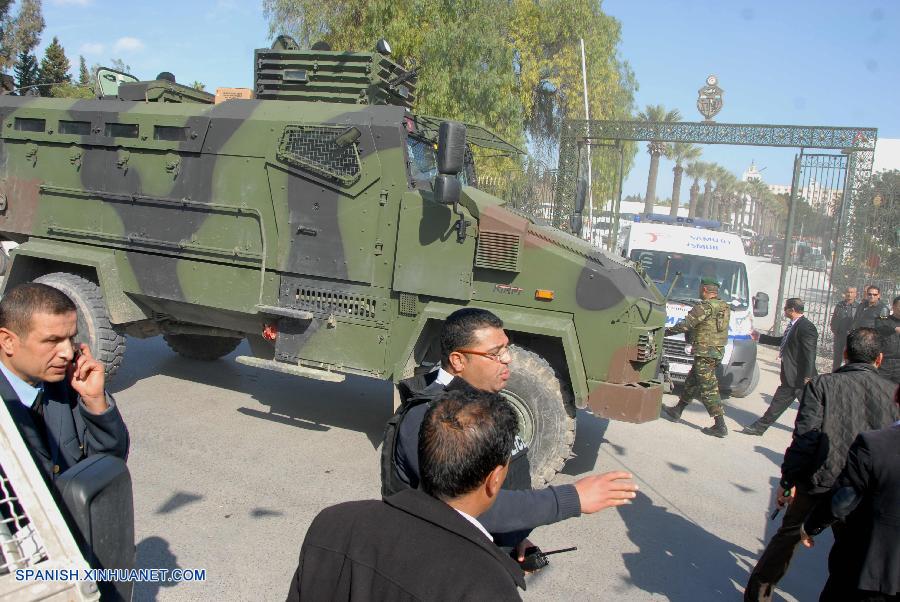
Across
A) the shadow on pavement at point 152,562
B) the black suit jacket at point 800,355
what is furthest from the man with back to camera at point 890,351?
the shadow on pavement at point 152,562

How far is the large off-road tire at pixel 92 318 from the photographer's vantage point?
6.18m

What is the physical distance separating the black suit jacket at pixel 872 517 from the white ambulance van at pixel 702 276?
5.68 m

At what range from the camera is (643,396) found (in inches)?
203

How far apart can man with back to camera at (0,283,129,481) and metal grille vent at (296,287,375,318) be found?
328 cm

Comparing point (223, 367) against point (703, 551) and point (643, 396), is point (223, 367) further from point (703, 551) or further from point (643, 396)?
point (703, 551)

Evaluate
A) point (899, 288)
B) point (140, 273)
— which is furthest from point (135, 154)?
point (899, 288)

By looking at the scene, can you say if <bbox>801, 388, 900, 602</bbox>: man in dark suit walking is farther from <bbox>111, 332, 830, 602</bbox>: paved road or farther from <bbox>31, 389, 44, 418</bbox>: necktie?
<bbox>31, 389, 44, 418</bbox>: necktie

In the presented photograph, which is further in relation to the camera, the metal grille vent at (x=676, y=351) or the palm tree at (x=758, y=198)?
the palm tree at (x=758, y=198)

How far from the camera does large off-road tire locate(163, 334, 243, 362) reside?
8.11 meters

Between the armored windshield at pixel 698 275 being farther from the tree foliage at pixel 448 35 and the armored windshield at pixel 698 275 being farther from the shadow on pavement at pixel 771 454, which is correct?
the tree foliage at pixel 448 35

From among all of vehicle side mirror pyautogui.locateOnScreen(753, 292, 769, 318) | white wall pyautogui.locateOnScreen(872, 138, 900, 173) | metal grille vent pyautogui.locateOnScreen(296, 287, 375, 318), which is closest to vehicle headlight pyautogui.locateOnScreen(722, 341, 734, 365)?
vehicle side mirror pyautogui.locateOnScreen(753, 292, 769, 318)

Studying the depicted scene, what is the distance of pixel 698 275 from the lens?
31.6ft

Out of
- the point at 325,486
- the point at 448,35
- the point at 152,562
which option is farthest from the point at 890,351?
the point at 448,35

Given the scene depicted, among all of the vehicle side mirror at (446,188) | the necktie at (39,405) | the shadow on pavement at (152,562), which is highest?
the vehicle side mirror at (446,188)
